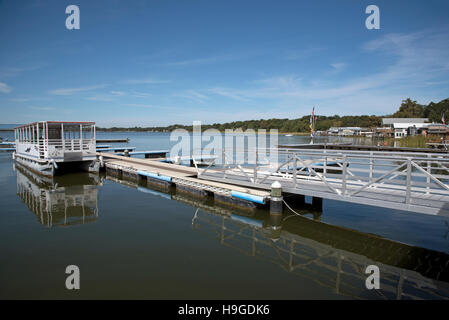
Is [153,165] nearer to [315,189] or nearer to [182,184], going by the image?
[182,184]

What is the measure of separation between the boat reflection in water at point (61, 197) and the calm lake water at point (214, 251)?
11cm

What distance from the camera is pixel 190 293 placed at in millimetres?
5070

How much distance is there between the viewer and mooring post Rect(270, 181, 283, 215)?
910cm

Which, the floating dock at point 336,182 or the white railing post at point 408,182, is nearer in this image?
the white railing post at point 408,182

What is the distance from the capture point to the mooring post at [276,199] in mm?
9102

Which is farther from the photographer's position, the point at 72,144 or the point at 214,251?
the point at 72,144

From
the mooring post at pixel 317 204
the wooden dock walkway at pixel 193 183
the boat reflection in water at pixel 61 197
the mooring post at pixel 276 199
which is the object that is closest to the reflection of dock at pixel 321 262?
the mooring post at pixel 276 199

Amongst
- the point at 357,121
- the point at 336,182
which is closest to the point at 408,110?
the point at 357,121

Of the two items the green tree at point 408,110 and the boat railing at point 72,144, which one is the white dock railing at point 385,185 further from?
the green tree at point 408,110

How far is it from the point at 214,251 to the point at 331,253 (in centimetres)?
282

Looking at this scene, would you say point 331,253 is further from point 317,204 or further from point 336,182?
point 336,182

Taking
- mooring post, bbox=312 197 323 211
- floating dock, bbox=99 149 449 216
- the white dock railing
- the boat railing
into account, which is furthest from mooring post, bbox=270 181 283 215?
the boat railing

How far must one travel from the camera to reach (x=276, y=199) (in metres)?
9.16

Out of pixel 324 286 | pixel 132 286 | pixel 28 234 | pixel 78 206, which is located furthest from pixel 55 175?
pixel 324 286
